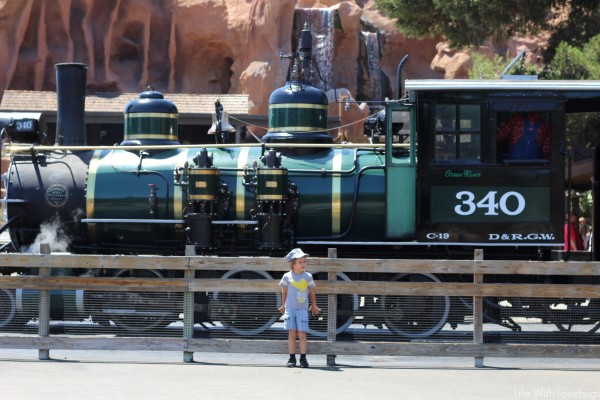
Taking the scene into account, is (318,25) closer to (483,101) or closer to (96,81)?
(96,81)

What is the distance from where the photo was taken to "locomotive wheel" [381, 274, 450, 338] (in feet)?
37.3

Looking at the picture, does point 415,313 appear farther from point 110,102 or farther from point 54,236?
point 110,102

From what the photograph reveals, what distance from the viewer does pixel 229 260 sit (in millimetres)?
10398

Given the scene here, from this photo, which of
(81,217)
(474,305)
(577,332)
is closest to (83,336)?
(81,217)

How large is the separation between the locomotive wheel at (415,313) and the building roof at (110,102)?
1677cm

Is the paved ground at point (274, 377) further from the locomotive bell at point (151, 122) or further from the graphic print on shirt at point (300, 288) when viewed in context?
the locomotive bell at point (151, 122)

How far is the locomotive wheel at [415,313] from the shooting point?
11.4 metres

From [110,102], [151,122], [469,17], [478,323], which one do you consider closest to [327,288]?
[478,323]

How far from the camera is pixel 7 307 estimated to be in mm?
11727

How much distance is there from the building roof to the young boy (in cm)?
1803

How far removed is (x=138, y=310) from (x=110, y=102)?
1902cm

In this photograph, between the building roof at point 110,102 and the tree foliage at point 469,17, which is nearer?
the tree foliage at point 469,17

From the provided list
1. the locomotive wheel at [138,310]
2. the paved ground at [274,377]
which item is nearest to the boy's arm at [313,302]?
the paved ground at [274,377]

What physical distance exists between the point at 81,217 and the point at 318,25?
2513 cm
